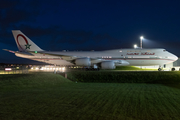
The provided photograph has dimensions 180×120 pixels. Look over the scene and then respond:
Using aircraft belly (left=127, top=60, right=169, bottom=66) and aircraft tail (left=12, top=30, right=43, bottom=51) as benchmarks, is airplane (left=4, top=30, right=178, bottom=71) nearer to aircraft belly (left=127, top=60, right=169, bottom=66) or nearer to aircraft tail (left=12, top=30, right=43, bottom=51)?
aircraft belly (left=127, top=60, right=169, bottom=66)

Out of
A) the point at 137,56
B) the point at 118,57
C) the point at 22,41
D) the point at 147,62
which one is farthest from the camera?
the point at 22,41

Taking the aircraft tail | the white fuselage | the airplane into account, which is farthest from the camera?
the aircraft tail

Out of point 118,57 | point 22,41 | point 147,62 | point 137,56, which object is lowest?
point 147,62

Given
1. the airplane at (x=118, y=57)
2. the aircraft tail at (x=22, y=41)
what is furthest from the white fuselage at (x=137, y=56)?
the aircraft tail at (x=22, y=41)

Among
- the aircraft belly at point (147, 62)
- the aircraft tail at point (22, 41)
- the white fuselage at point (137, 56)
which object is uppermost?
the aircraft tail at point (22, 41)

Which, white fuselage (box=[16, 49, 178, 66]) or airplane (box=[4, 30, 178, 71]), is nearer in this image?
airplane (box=[4, 30, 178, 71])

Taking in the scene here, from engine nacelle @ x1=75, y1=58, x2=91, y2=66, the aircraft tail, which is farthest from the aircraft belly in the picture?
the aircraft tail

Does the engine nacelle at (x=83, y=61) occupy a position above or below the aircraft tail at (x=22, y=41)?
below

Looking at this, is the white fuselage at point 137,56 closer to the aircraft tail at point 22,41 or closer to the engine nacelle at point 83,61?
the engine nacelle at point 83,61

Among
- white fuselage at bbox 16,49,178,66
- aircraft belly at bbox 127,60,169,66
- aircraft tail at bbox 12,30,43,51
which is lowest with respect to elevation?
aircraft belly at bbox 127,60,169,66

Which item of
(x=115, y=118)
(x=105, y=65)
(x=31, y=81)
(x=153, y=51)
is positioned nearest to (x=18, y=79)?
(x=31, y=81)

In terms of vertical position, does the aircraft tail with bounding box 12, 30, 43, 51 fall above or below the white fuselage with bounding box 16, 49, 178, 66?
above

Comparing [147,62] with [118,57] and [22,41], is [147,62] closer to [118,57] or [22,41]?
[118,57]

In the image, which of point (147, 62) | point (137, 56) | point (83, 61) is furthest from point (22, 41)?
point (147, 62)
